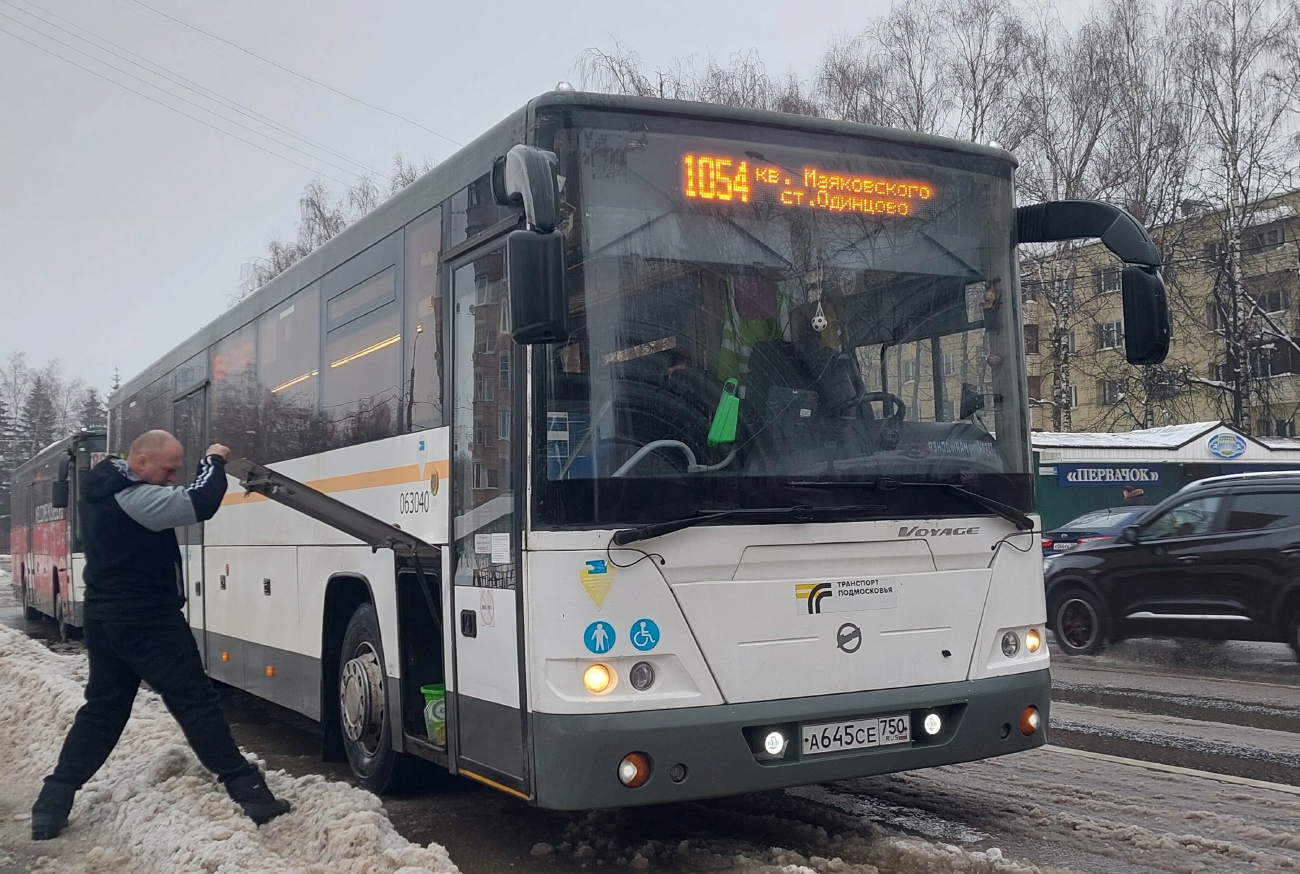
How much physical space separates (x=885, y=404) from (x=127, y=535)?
3.78 meters

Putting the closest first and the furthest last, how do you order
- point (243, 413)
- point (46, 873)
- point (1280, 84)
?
point (46, 873)
point (243, 413)
point (1280, 84)

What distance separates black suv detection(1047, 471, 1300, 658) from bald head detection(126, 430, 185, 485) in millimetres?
10056

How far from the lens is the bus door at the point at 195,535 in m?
11.3

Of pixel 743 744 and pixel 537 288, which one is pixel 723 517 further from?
pixel 537 288

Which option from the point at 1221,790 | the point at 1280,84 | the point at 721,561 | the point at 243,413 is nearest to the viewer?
the point at 721,561

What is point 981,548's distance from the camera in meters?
5.90

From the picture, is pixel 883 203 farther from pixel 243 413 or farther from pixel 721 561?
pixel 243 413

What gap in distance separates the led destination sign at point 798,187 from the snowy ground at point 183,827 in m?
3.02

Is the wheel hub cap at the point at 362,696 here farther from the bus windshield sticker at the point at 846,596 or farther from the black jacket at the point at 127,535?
the bus windshield sticker at the point at 846,596

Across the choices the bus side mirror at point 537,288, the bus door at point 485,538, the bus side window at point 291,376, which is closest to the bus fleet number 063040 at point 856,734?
the bus door at point 485,538

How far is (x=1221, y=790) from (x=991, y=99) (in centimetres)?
3196

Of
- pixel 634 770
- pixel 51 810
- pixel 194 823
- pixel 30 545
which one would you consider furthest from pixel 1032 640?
pixel 30 545

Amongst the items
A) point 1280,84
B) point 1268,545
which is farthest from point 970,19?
point 1268,545

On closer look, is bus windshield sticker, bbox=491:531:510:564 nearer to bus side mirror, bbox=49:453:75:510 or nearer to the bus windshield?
the bus windshield
